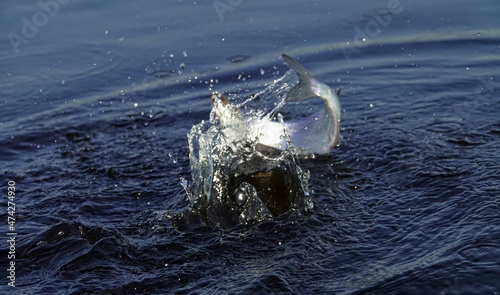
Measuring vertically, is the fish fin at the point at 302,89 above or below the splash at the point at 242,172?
above

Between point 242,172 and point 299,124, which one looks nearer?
point 242,172

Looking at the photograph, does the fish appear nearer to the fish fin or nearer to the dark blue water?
the fish fin

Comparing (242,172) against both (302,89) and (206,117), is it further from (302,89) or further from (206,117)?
(206,117)

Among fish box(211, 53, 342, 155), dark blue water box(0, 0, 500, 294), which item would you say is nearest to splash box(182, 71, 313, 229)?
fish box(211, 53, 342, 155)

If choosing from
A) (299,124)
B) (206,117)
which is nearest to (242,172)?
(299,124)

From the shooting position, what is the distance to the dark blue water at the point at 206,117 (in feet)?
14.4

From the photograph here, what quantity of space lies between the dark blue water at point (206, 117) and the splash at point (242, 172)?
159mm

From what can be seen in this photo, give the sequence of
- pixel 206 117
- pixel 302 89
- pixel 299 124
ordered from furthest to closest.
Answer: pixel 206 117 → pixel 299 124 → pixel 302 89

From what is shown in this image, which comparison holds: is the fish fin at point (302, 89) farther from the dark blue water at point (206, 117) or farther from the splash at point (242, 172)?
the dark blue water at point (206, 117)

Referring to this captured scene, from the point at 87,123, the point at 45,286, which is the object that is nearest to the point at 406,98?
the point at 87,123

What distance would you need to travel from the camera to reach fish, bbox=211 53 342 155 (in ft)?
18.2

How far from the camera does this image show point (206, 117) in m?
7.38

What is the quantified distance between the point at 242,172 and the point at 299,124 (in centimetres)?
79

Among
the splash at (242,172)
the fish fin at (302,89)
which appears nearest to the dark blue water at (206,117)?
the splash at (242,172)
